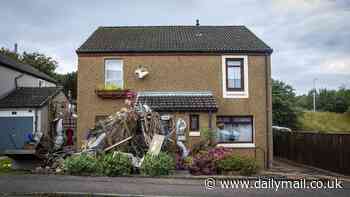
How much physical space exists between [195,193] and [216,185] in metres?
1.53

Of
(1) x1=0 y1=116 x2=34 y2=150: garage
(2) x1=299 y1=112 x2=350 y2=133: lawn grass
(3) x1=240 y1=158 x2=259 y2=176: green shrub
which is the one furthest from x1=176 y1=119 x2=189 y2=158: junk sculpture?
(2) x1=299 y1=112 x2=350 y2=133: lawn grass

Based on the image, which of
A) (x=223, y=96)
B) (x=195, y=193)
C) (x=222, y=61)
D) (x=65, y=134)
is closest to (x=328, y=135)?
(x=223, y=96)

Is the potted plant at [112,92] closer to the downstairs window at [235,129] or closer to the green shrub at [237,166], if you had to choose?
the downstairs window at [235,129]

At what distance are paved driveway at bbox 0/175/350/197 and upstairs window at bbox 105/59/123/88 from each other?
6.76 meters

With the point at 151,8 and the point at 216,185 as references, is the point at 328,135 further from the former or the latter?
the point at 151,8

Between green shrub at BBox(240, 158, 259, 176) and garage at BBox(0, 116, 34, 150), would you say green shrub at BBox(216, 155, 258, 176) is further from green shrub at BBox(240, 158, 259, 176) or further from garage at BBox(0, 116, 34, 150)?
garage at BBox(0, 116, 34, 150)

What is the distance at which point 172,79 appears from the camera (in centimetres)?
1670

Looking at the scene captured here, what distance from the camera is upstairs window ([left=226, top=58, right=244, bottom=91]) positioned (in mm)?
16688

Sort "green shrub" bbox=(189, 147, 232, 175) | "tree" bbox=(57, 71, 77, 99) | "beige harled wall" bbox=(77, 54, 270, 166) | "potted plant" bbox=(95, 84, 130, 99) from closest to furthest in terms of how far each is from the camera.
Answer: "green shrub" bbox=(189, 147, 232, 175)
"potted plant" bbox=(95, 84, 130, 99)
"beige harled wall" bbox=(77, 54, 270, 166)
"tree" bbox=(57, 71, 77, 99)

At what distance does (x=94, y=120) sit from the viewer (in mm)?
16250

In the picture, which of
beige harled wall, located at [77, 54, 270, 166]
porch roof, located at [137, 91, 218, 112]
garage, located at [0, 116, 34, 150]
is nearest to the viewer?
porch roof, located at [137, 91, 218, 112]

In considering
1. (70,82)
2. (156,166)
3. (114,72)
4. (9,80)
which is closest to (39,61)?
(70,82)

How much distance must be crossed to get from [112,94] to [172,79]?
11.0 ft

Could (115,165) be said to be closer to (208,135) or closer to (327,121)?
(208,135)
